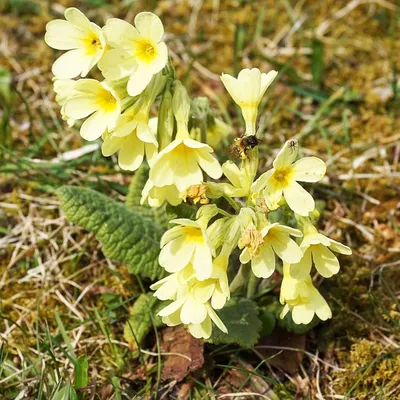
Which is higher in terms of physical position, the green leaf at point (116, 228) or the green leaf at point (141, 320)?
the green leaf at point (116, 228)

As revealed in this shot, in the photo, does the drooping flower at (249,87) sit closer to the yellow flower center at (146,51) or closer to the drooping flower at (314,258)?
the yellow flower center at (146,51)

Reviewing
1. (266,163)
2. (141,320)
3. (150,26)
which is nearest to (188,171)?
(150,26)

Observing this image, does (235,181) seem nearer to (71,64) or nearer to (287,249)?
(287,249)

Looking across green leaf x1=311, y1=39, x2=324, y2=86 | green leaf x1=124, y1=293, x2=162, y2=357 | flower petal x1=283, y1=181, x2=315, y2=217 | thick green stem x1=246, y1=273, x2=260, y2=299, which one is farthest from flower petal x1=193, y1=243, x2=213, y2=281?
green leaf x1=311, y1=39, x2=324, y2=86

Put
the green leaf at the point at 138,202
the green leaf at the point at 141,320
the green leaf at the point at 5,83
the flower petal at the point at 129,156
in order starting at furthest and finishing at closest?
the green leaf at the point at 5,83 < the green leaf at the point at 138,202 < the green leaf at the point at 141,320 < the flower petal at the point at 129,156

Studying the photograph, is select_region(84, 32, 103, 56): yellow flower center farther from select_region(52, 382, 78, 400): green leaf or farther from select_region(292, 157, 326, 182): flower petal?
select_region(52, 382, 78, 400): green leaf

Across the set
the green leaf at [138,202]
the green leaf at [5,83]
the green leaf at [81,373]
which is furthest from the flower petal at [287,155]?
the green leaf at [5,83]
